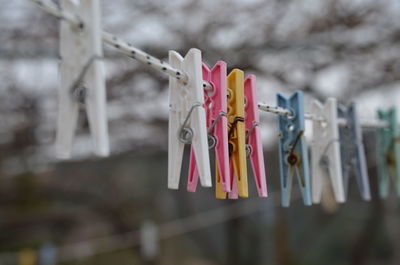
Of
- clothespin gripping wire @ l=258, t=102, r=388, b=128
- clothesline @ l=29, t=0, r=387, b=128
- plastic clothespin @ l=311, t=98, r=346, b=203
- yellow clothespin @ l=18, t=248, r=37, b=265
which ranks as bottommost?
yellow clothespin @ l=18, t=248, r=37, b=265

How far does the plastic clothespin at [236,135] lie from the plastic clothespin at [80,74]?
0.76 feet

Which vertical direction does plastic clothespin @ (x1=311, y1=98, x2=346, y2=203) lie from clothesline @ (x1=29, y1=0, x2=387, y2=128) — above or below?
below

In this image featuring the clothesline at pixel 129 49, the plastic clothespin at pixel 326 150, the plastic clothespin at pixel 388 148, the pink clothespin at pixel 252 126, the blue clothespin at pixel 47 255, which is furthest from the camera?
the blue clothespin at pixel 47 255

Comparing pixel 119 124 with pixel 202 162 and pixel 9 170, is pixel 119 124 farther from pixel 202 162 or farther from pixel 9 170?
pixel 202 162

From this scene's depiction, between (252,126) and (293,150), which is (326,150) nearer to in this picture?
(293,150)

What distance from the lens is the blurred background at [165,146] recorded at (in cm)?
167

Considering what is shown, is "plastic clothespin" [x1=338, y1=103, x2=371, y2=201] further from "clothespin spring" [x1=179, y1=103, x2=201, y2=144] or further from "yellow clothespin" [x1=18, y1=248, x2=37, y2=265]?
"yellow clothespin" [x1=18, y1=248, x2=37, y2=265]

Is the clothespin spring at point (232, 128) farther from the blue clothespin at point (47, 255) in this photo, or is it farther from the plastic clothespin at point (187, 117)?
the blue clothespin at point (47, 255)

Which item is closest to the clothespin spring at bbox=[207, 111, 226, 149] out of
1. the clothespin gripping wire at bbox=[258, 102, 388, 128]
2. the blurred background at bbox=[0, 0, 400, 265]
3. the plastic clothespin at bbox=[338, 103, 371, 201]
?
the clothespin gripping wire at bbox=[258, 102, 388, 128]

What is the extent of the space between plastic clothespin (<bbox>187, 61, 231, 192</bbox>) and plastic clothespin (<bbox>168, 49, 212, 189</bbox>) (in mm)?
45

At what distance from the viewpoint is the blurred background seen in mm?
1673

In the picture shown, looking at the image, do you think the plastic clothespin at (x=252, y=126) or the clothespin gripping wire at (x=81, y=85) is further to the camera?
the plastic clothespin at (x=252, y=126)

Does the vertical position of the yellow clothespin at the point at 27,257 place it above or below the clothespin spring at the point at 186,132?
below

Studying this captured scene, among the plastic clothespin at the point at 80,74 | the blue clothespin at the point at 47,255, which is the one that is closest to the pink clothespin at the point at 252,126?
the plastic clothespin at the point at 80,74
